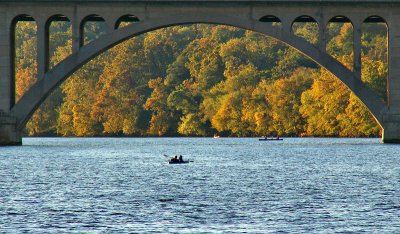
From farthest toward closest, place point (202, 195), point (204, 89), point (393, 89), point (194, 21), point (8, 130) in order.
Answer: point (204, 89) → point (393, 89) → point (194, 21) → point (8, 130) → point (202, 195)

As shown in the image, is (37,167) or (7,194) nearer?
(7,194)

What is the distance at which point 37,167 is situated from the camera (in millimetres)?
77375

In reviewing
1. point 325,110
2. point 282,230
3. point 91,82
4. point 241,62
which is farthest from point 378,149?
point 91,82

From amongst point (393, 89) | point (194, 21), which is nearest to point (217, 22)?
point (194, 21)

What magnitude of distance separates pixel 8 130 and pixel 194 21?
19.3 m

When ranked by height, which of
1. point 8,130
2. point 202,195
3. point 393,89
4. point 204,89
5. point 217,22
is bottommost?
point 202,195

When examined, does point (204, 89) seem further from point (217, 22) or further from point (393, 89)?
point (393, 89)

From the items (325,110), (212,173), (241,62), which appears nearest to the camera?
(212,173)

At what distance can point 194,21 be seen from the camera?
101m

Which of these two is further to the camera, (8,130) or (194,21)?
(194,21)

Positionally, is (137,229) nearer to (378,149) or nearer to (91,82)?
(378,149)

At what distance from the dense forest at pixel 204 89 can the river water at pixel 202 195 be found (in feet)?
235

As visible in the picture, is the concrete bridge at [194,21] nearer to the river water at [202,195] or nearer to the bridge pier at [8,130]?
the bridge pier at [8,130]

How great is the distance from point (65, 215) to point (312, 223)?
404 inches
